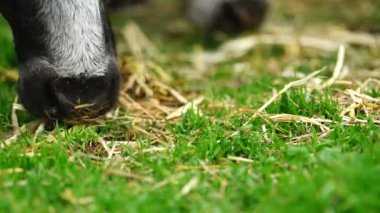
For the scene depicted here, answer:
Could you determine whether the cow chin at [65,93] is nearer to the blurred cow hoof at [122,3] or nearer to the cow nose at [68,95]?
the cow nose at [68,95]

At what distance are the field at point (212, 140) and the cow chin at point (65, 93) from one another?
9 cm

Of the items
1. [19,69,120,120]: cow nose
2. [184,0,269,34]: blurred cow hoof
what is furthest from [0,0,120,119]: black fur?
[184,0,269,34]: blurred cow hoof

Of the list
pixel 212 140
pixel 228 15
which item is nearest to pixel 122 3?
pixel 228 15

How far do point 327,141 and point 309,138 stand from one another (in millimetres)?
171

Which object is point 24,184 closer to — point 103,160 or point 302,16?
point 103,160

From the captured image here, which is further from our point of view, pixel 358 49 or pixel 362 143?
pixel 358 49

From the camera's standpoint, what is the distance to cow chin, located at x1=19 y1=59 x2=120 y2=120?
297 centimetres

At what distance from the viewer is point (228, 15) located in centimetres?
533

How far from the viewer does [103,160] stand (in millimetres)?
2723

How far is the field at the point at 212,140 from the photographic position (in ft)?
7.28

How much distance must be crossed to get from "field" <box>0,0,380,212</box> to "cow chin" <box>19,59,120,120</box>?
0.29 feet

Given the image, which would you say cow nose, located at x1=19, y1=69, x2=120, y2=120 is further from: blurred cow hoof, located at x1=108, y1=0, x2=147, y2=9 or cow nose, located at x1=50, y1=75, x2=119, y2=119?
blurred cow hoof, located at x1=108, y1=0, x2=147, y2=9

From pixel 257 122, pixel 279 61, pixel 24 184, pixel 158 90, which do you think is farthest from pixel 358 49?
pixel 24 184

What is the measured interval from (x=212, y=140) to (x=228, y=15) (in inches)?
105
